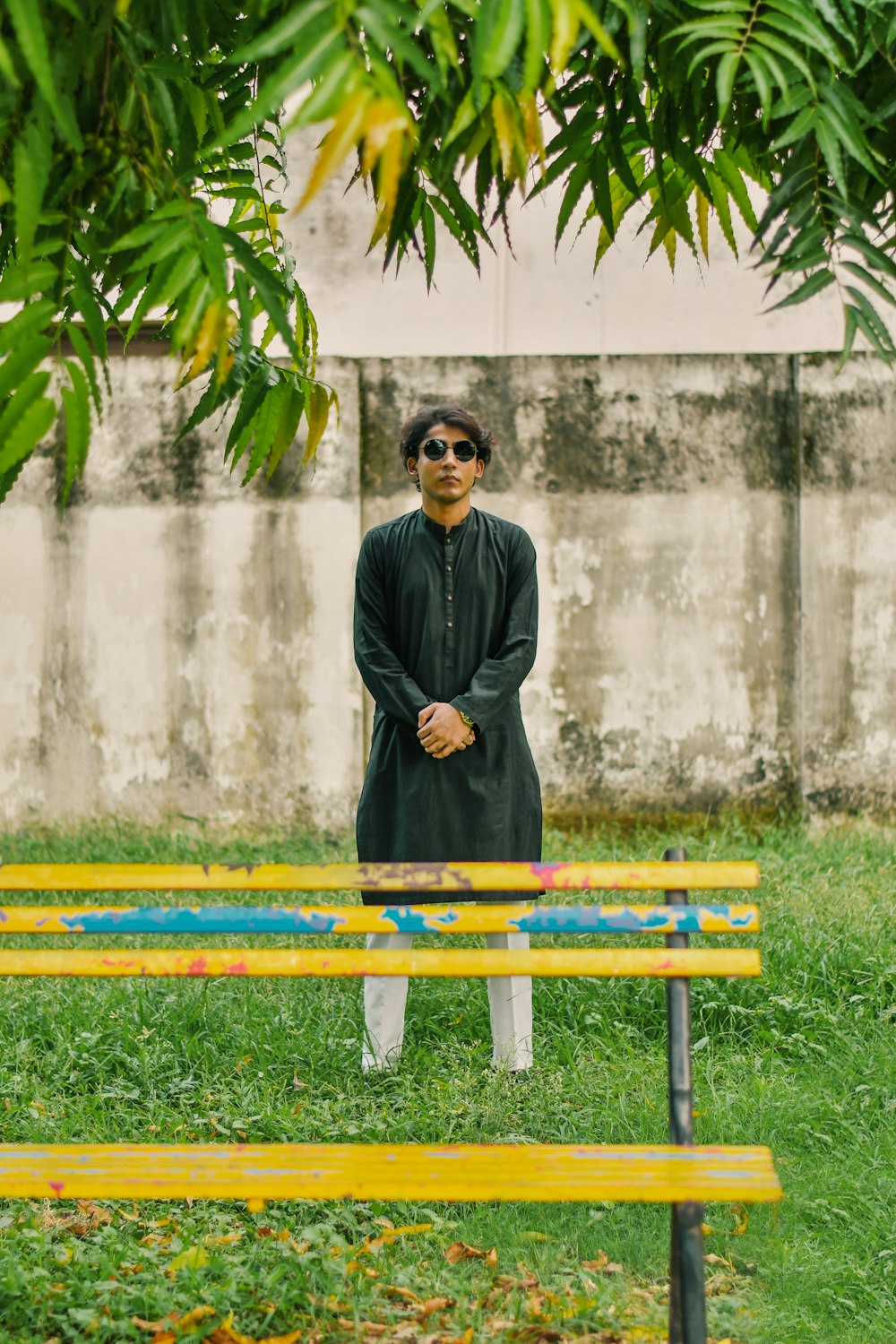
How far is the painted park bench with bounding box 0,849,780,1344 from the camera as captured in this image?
2.01 metres

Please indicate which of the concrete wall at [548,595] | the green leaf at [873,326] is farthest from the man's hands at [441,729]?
the concrete wall at [548,595]

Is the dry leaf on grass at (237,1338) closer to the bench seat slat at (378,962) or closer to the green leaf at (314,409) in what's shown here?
the bench seat slat at (378,962)

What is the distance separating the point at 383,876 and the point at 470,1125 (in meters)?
1.32

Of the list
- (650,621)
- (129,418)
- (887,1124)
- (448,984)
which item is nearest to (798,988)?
(887,1124)

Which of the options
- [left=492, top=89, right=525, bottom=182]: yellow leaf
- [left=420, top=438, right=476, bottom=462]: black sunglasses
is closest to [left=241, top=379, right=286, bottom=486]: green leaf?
[left=492, top=89, right=525, bottom=182]: yellow leaf

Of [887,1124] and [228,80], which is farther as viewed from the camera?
[887,1124]

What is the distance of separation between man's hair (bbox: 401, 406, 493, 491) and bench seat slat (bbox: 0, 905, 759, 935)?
6.02 feet

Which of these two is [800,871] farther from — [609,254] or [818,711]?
[609,254]

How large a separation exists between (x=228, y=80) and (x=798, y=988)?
10.7ft

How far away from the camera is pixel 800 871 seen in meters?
5.44

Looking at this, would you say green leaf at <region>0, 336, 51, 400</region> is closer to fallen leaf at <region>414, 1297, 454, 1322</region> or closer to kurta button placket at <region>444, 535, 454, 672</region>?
fallen leaf at <region>414, 1297, 454, 1322</region>

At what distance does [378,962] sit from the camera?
2230 millimetres

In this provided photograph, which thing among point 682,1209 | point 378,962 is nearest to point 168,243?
point 378,962

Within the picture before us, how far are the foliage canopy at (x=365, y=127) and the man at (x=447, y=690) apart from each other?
1.49 metres
